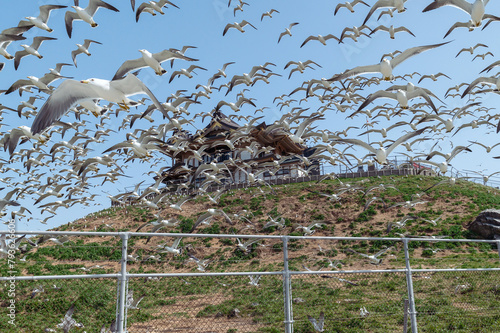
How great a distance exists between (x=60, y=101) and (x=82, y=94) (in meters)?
0.52

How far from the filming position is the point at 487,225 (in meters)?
21.7

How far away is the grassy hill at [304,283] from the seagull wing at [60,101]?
2840 mm

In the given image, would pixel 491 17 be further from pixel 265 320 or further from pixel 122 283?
pixel 122 283

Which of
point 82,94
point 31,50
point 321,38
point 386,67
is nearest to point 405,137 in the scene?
→ point 386,67

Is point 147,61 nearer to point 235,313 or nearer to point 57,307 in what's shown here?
point 235,313

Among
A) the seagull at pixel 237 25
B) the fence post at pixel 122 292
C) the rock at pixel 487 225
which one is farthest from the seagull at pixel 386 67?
the rock at pixel 487 225

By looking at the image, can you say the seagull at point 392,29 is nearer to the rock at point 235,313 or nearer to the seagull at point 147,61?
the seagull at point 147,61

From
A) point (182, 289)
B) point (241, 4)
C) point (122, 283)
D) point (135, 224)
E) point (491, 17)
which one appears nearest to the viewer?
point (122, 283)

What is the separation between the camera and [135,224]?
32781 mm

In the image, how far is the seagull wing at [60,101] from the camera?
8.48 m

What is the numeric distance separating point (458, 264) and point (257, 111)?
1467 cm

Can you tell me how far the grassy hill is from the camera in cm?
1038

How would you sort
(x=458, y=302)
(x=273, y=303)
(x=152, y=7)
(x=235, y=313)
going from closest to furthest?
(x=458, y=302)
(x=235, y=313)
(x=273, y=303)
(x=152, y=7)

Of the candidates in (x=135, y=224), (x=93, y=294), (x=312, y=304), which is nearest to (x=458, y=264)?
(x=312, y=304)
